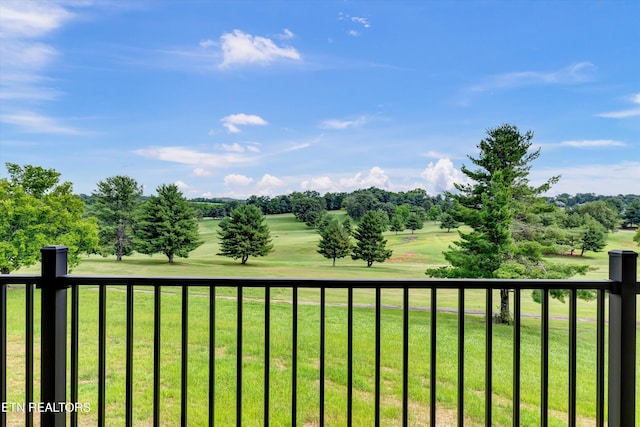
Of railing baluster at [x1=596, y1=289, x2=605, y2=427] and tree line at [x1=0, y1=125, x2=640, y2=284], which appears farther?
tree line at [x1=0, y1=125, x2=640, y2=284]

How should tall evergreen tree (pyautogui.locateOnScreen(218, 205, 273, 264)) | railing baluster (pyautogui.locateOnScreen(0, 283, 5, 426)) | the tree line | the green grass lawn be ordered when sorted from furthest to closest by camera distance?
1. tall evergreen tree (pyautogui.locateOnScreen(218, 205, 273, 264))
2. the tree line
3. the green grass lawn
4. railing baluster (pyautogui.locateOnScreen(0, 283, 5, 426))

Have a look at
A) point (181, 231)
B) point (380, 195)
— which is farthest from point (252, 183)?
point (380, 195)

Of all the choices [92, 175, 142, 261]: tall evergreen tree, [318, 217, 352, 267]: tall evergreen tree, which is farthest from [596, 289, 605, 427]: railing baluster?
[92, 175, 142, 261]: tall evergreen tree

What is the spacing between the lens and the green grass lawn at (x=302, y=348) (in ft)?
8.93

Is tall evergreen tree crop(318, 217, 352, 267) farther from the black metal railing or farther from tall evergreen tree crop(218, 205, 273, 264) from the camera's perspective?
the black metal railing

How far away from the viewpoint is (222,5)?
4.88 metres

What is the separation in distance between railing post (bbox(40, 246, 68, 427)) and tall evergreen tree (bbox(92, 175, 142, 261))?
3.44 meters

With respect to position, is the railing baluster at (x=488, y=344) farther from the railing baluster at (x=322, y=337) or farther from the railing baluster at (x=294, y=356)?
the railing baluster at (x=294, y=356)

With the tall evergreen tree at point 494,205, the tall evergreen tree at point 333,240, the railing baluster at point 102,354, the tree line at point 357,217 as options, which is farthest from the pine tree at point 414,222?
the railing baluster at point 102,354

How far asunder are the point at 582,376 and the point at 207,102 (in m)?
5.62

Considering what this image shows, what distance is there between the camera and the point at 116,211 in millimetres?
4730

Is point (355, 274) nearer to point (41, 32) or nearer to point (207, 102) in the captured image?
point (207, 102)

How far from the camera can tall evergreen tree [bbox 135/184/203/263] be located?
4.55 m

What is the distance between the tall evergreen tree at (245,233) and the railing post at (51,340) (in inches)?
133
